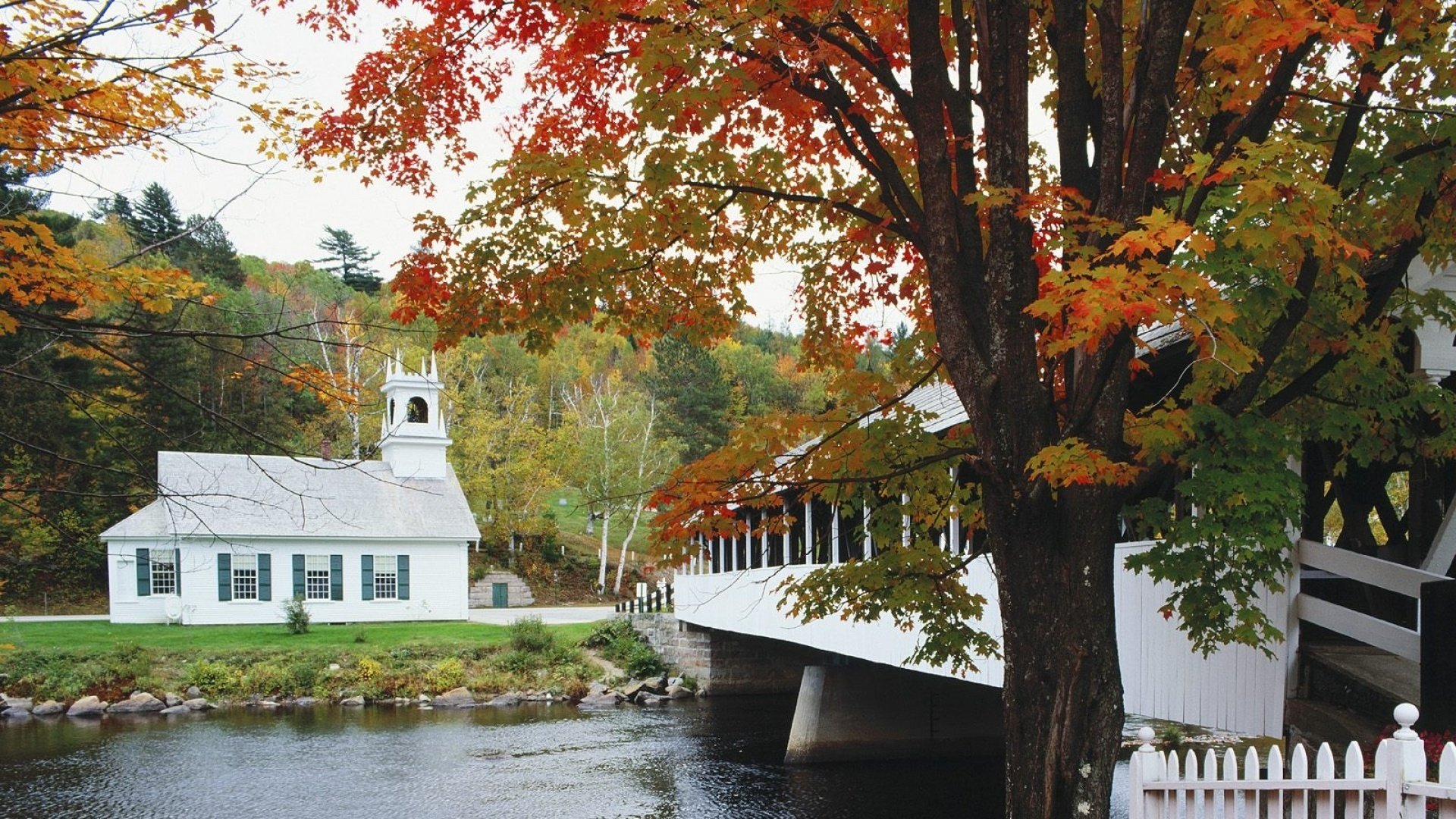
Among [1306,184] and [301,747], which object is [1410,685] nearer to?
[1306,184]

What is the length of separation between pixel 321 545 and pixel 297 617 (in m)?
4.09

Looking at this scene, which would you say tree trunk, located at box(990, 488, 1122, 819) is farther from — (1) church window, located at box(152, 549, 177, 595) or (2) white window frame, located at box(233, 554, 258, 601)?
(1) church window, located at box(152, 549, 177, 595)

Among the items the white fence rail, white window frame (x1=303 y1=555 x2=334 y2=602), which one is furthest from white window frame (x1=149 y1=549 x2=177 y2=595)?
the white fence rail

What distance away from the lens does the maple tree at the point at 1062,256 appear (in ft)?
18.3

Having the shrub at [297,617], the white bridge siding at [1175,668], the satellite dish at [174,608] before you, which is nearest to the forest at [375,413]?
the satellite dish at [174,608]

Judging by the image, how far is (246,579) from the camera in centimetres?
3434

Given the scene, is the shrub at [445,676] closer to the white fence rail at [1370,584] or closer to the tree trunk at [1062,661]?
the white fence rail at [1370,584]

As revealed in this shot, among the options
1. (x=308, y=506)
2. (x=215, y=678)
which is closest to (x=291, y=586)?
(x=308, y=506)

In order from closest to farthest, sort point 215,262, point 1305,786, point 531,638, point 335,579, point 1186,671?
point 1305,786 < point 1186,671 < point 531,638 < point 335,579 < point 215,262

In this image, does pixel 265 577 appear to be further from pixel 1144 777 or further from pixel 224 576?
Result: pixel 1144 777

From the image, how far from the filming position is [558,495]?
2594 inches

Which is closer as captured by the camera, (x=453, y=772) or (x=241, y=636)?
(x=453, y=772)

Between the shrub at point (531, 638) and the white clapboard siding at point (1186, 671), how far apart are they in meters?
20.9

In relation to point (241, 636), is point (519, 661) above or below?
below
